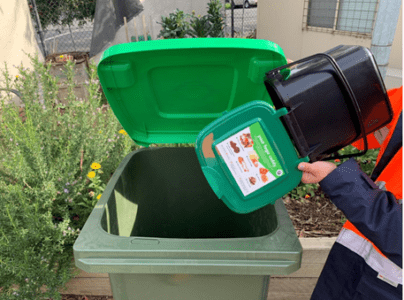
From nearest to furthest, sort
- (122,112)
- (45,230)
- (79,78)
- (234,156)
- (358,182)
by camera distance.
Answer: (358,182) < (234,156) < (122,112) < (45,230) < (79,78)

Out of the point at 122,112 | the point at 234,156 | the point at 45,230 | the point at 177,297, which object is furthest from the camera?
the point at 45,230

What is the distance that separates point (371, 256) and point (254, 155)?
20.6 inches

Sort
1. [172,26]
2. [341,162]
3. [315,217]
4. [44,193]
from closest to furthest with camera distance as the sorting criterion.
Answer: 1. [44,193]
2. [315,217]
3. [341,162]
4. [172,26]

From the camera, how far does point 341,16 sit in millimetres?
4934

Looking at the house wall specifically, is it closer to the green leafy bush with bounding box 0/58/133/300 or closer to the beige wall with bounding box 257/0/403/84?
the green leafy bush with bounding box 0/58/133/300

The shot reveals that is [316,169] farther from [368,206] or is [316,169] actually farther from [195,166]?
[195,166]

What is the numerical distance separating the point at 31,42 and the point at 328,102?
518 cm

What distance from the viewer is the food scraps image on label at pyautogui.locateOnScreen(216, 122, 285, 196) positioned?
0.93 meters

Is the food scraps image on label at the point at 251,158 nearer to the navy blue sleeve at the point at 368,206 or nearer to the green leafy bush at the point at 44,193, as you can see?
the navy blue sleeve at the point at 368,206

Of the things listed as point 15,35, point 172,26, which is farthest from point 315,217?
point 172,26

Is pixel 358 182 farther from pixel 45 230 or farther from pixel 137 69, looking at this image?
pixel 45 230

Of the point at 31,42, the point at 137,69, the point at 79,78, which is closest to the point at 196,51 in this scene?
the point at 137,69

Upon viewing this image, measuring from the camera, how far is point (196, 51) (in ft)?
3.66

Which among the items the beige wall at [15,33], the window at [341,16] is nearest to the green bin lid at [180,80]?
the beige wall at [15,33]
